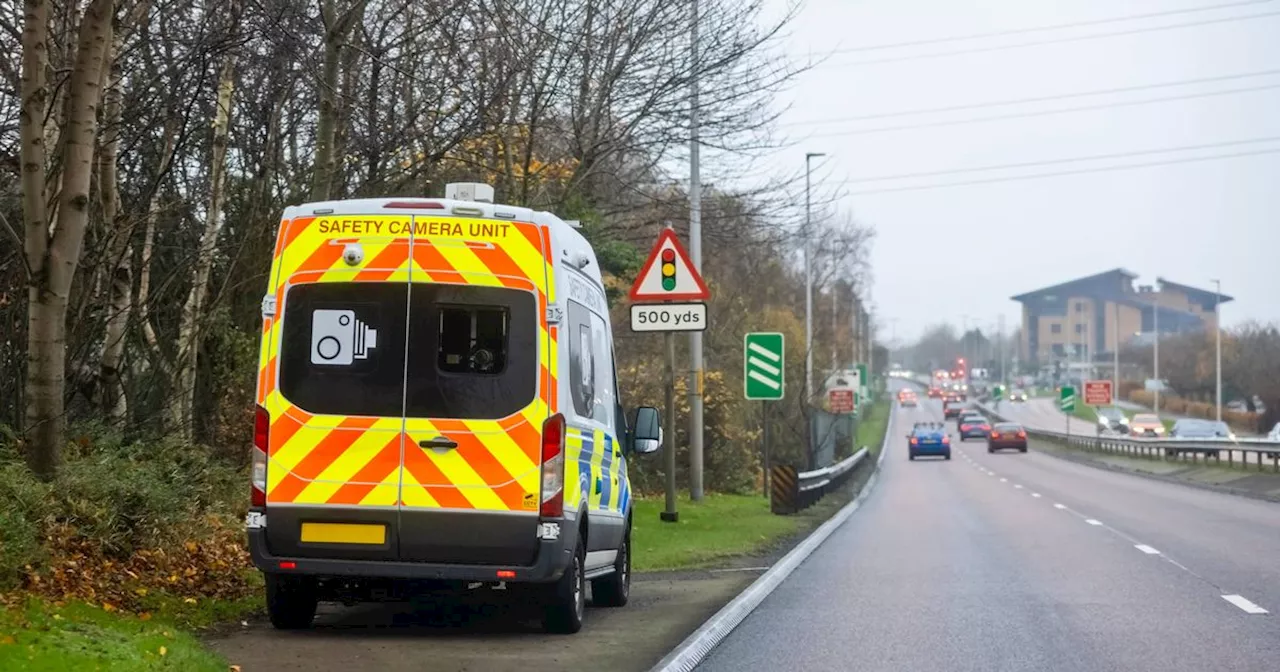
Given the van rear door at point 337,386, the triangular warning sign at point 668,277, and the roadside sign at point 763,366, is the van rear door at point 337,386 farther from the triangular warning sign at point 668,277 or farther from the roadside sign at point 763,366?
the roadside sign at point 763,366

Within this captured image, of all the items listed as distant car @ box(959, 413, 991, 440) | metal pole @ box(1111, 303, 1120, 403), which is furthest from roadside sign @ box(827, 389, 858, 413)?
metal pole @ box(1111, 303, 1120, 403)

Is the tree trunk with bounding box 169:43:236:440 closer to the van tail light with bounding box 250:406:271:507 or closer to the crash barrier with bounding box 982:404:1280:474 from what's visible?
the van tail light with bounding box 250:406:271:507

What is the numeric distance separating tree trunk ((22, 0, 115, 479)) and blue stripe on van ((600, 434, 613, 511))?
142 inches

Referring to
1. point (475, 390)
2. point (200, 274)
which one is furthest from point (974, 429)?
point (475, 390)

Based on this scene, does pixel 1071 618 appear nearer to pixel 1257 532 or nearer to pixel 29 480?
pixel 29 480

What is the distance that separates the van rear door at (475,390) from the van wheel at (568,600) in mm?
653

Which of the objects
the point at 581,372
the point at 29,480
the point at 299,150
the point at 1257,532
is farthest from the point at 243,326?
the point at 1257,532

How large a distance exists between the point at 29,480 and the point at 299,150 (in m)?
12.3

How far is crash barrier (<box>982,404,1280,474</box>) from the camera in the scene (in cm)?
3966

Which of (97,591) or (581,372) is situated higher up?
(581,372)

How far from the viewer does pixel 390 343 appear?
945 centimetres

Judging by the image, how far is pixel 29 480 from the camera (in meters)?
10.7

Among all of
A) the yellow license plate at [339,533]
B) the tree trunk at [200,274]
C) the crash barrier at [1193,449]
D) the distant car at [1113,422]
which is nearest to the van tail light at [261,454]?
the yellow license plate at [339,533]

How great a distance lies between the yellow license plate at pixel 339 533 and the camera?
9297mm
